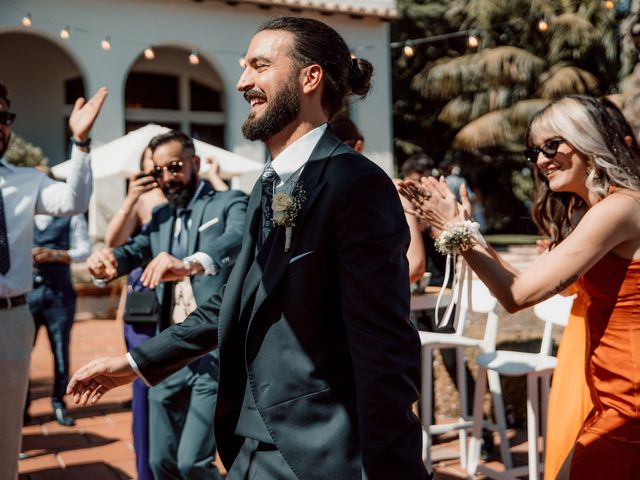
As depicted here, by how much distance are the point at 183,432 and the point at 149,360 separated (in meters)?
1.54

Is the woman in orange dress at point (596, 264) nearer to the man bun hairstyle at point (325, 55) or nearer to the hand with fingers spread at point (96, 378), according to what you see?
the man bun hairstyle at point (325, 55)

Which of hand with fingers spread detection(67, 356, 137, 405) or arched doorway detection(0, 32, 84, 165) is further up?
arched doorway detection(0, 32, 84, 165)

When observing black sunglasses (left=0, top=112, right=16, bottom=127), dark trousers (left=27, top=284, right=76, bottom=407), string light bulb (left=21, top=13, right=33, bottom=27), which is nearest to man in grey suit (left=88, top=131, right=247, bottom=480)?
black sunglasses (left=0, top=112, right=16, bottom=127)

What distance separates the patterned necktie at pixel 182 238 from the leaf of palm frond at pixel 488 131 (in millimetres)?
20033

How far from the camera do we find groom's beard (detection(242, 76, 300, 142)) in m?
2.03

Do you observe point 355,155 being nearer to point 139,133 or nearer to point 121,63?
point 139,133

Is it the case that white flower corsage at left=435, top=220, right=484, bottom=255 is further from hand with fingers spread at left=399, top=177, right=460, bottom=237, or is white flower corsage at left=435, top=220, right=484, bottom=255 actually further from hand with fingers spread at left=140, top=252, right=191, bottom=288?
hand with fingers spread at left=140, top=252, right=191, bottom=288

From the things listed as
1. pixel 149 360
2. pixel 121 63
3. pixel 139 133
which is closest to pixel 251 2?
pixel 121 63

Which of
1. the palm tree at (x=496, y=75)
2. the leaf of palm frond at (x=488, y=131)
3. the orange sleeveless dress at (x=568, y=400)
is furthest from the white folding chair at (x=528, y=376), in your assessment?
the leaf of palm frond at (x=488, y=131)

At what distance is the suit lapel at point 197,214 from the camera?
13.0 ft

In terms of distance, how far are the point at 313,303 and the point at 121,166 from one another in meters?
7.54

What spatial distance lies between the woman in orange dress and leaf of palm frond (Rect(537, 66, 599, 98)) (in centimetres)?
2109

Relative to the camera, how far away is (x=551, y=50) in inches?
960

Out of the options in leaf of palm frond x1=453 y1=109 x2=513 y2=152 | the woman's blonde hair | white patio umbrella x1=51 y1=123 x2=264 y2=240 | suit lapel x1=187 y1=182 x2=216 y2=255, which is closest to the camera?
the woman's blonde hair
